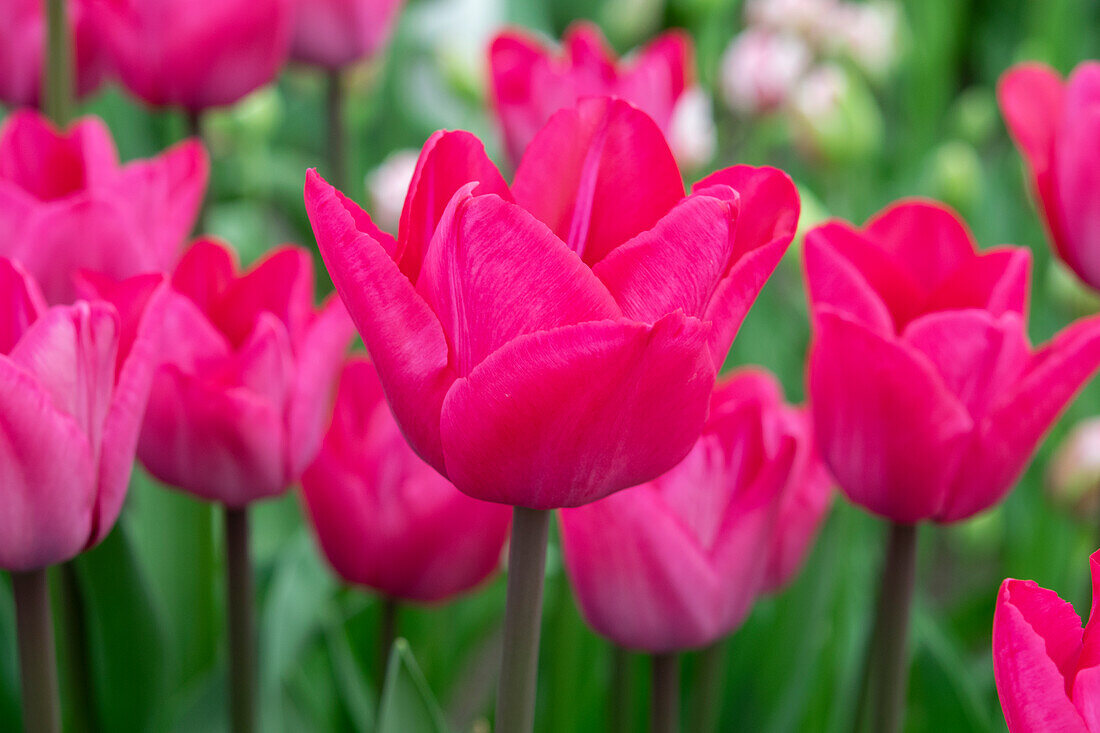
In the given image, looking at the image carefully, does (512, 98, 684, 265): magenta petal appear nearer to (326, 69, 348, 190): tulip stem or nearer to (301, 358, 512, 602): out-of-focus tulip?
(301, 358, 512, 602): out-of-focus tulip

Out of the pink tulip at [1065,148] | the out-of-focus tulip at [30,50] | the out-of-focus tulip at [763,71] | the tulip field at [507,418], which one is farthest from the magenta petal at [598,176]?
the out-of-focus tulip at [763,71]

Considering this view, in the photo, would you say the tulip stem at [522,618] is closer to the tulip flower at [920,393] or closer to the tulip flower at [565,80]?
the tulip flower at [920,393]

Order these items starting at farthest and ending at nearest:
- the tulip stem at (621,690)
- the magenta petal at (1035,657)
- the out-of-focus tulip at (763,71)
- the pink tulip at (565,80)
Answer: the out-of-focus tulip at (763,71)
the pink tulip at (565,80)
the tulip stem at (621,690)
the magenta petal at (1035,657)

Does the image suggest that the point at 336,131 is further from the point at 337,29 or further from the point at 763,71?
the point at 763,71

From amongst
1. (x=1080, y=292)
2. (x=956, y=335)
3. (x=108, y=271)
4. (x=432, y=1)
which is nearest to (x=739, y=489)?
(x=956, y=335)

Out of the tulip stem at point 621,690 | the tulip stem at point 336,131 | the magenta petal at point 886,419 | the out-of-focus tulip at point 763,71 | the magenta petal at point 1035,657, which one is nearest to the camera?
the magenta petal at point 1035,657

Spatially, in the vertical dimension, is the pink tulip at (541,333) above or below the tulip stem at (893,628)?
above

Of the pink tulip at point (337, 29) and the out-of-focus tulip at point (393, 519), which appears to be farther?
the pink tulip at point (337, 29)

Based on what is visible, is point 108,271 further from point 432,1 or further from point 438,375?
point 432,1

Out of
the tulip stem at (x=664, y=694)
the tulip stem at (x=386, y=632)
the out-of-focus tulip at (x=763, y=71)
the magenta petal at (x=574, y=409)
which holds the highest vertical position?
the magenta petal at (x=574, y=409)
